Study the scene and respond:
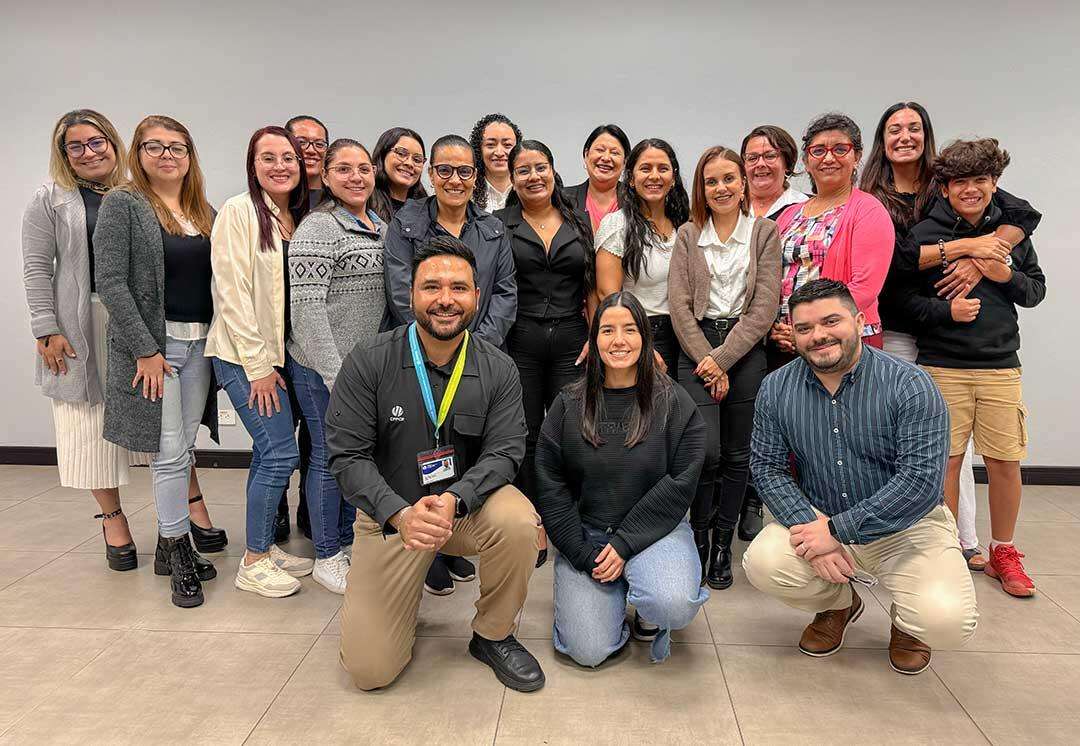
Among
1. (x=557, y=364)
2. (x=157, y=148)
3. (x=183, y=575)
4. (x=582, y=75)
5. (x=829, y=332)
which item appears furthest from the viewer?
(x=582, y=75)

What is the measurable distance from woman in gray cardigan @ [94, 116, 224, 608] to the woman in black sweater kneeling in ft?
4.55

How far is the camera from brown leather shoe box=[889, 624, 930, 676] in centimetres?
212

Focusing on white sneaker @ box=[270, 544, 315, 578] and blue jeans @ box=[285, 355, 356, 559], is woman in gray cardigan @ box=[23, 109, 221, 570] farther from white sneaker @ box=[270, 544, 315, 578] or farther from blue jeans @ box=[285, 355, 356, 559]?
blue jeans @ box=[285, 355, 356, 559]

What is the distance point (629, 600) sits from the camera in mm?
→ 2137

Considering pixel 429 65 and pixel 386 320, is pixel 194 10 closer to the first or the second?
pixel 429 65

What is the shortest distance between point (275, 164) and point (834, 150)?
2.04 meters

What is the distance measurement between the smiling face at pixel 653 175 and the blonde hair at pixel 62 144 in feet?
6.58

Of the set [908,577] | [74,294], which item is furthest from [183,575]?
[908,577]

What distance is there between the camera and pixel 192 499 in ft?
10.4

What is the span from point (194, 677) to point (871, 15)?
444cm

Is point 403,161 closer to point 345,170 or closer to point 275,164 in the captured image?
point 345,170

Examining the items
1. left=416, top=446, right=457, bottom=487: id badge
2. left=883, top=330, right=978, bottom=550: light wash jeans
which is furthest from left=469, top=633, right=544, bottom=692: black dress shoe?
left=883, top=330, right=978, bottom=550: light wash jeans

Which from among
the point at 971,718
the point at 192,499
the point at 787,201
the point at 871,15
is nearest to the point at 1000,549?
the point at 971,718

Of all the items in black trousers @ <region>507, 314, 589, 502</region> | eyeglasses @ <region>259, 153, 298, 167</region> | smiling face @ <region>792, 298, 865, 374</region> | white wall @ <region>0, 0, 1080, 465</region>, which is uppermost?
white wall @ <region>0, 0, 1080, 465</region>
